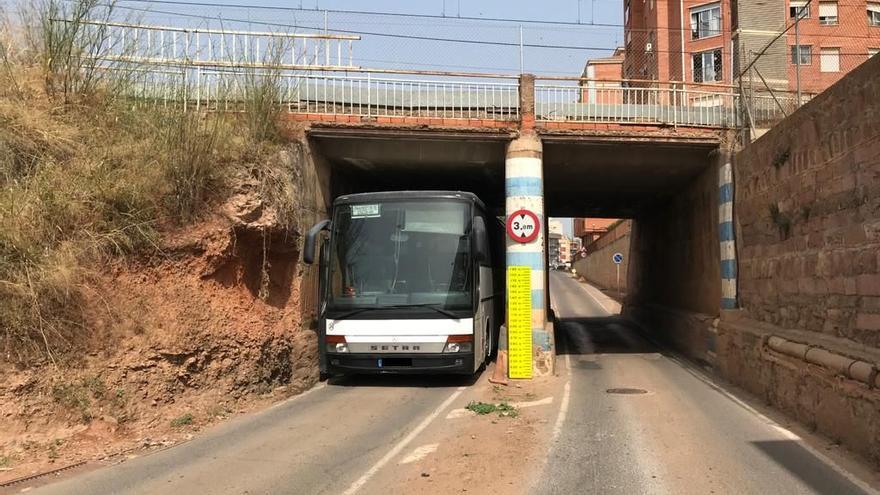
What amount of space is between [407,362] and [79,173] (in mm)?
5730

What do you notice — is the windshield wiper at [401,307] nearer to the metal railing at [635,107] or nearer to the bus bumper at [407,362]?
the bus bumper at [407,362]

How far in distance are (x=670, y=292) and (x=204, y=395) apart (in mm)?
16165

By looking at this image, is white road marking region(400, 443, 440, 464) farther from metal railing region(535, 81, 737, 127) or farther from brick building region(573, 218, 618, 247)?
brick building region(573, 218, 618, 247)

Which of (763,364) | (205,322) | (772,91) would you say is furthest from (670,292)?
(205,322)

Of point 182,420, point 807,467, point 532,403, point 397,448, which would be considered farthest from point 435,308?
point 807,467

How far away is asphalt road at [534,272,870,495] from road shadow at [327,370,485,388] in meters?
Result: 2.06

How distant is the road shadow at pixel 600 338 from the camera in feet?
58.9

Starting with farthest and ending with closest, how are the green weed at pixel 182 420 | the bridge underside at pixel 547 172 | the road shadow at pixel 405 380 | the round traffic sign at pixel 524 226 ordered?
the bridge underside at pixel 547 172, the round traffic sign at pixel 524 226, the road shadow at pixel 405 380, the green weed at pixel 182 420

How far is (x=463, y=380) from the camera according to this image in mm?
12008

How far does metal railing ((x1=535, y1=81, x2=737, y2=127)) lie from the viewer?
551 inches

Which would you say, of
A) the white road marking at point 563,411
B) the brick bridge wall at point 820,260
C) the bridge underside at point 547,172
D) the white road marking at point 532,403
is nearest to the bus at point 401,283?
the white road marking at point 532,403

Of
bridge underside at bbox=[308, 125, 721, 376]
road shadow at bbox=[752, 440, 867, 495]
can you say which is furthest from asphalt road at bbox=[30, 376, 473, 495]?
bridge underside at bbox=[308, 125, 721, 376]

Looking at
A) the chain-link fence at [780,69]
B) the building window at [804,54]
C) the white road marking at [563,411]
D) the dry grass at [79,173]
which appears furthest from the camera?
the building window at [804,54]

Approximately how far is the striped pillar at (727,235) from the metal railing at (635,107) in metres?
1.15
